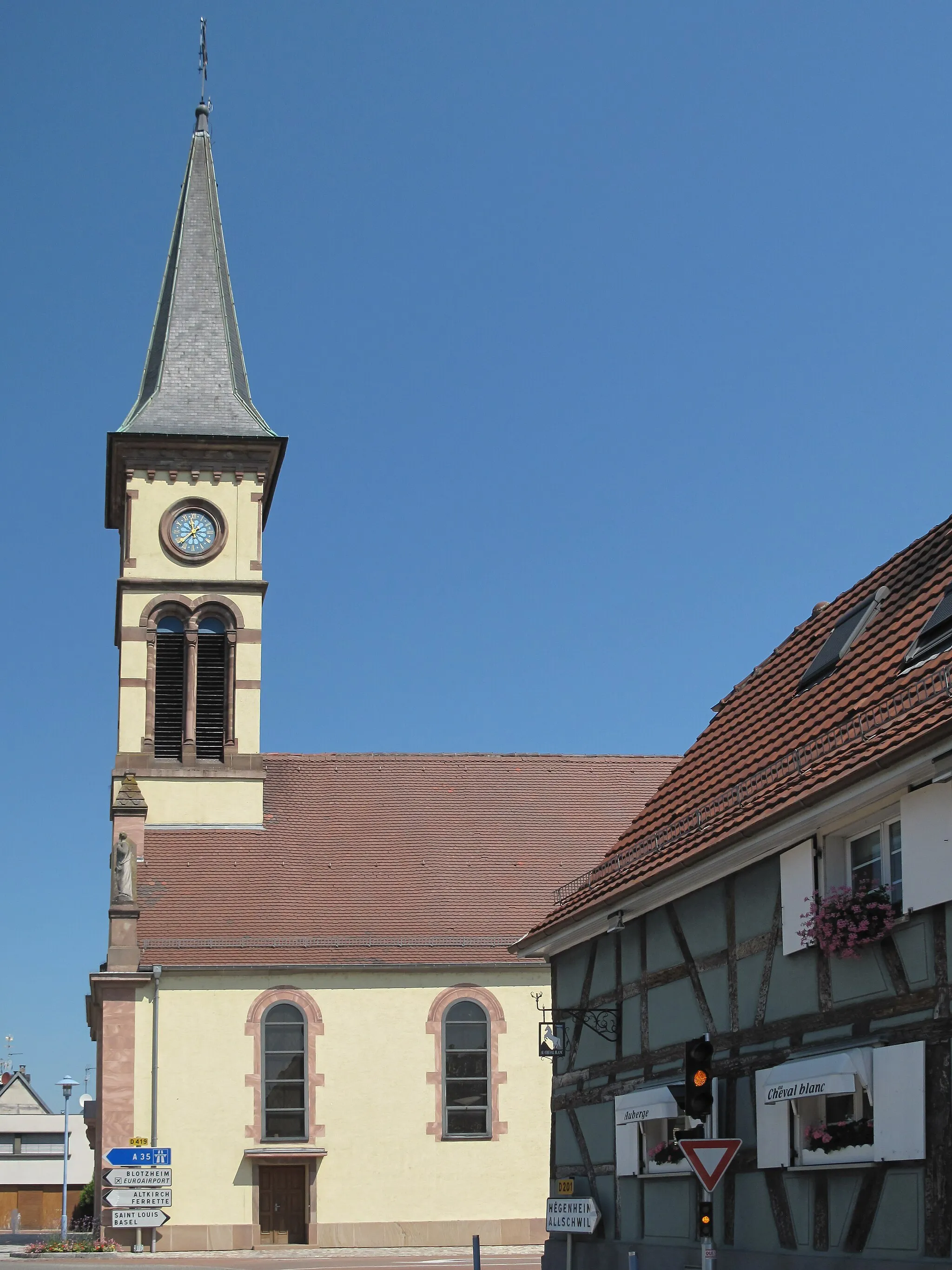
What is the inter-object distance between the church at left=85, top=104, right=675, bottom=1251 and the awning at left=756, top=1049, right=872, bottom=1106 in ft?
67.6

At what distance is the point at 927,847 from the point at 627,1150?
6.96 meters

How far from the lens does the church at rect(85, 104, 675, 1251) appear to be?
117ft

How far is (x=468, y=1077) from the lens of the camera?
1453 inches

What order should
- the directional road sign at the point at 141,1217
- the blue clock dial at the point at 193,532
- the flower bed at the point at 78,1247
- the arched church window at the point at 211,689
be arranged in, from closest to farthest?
the directional road sign at the point at 141,1217
the flower bed at the point at 78,1247
the arched church window at the point at 211,689
the blue clock dial at the point at 193,532

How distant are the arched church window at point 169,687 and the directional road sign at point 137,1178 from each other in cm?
1644

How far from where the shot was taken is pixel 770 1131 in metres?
14.8

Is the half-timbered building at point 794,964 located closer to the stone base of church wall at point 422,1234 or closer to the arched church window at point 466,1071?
the stone base of church wall at point 422,1234

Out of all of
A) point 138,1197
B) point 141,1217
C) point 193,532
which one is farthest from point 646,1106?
point 193,532

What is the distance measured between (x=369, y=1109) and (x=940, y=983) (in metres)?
25.5

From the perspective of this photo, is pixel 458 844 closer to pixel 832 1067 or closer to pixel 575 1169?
pixel 575 1169

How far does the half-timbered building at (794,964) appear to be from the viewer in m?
12.8

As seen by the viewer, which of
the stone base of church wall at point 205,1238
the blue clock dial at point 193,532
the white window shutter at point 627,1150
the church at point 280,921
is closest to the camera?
the white window shutter at point 627,1150

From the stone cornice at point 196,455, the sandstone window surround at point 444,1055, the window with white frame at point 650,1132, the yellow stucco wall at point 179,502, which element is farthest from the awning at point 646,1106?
the stone cornice at point 196,455

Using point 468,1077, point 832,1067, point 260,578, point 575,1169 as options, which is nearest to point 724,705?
point 575,1169
